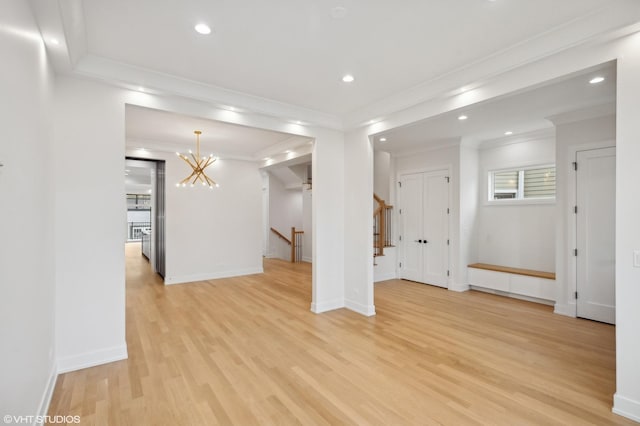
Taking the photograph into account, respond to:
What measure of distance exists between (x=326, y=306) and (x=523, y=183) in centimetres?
437

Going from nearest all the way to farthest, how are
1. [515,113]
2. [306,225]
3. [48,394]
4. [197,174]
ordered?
[48,394] → [515,113] → [197,174] → [306,225]

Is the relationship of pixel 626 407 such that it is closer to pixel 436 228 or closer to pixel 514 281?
pixel 514 281

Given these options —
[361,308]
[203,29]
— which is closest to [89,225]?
[203,29]

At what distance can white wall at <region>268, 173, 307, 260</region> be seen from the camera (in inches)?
418

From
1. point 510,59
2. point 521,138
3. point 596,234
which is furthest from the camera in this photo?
point 521,138

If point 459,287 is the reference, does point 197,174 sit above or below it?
above

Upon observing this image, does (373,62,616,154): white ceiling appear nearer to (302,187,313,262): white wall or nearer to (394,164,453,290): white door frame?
(394,164,453,290): white door frame

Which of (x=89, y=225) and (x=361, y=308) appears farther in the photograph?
(x=361, y=308)

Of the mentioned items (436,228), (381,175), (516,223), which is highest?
(381,175)

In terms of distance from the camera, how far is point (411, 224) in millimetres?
6828

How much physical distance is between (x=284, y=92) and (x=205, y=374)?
322 cm

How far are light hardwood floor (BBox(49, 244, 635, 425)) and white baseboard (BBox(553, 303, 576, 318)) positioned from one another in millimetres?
179

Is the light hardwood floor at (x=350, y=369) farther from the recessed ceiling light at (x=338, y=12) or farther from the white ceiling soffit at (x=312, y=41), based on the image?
the recessed ceiling light at (x=338, y=12)

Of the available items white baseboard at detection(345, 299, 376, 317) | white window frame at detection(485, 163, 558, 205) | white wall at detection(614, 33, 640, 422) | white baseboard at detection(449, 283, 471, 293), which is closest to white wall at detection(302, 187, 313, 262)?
white baseboard at detection(449, 283, 471, 293)
